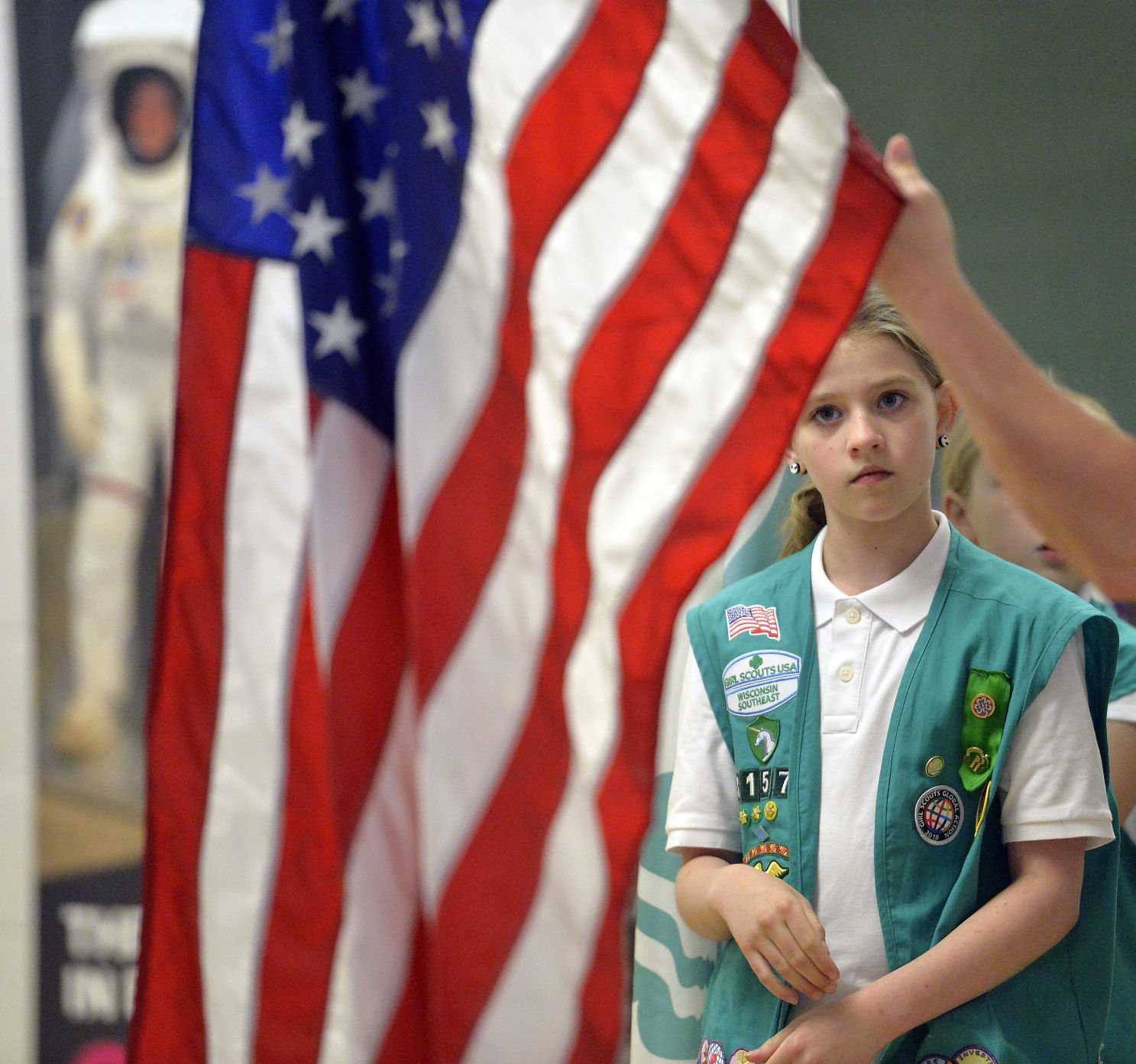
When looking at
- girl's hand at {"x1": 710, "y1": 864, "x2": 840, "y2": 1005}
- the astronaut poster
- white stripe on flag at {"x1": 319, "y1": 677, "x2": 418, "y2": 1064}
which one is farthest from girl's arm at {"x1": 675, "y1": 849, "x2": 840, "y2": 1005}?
the astronaut poster

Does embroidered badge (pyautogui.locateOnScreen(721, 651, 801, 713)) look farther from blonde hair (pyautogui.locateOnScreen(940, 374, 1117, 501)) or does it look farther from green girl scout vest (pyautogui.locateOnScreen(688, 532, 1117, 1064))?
blonde hair (pyautogui.locateOnScreen(940, 374, 1117, 501))

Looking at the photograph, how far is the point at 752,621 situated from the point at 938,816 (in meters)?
0.27

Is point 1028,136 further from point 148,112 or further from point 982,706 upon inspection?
point 982,706

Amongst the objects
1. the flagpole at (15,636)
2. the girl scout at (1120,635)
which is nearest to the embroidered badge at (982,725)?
the girl scout at (1120,635)

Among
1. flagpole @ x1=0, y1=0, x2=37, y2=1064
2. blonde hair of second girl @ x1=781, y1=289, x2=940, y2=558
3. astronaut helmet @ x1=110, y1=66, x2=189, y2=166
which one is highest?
astronaut helmet @ x1=110, y1=66, x2=189, y2=166

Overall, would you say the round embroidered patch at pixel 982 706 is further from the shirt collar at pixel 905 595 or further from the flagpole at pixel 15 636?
the flagpole at pixel 15 636

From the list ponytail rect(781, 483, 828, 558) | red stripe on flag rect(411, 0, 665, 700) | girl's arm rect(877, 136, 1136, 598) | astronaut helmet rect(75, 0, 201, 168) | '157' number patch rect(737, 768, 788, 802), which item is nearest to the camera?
girl's arm rect(877, 136, 1136, 598)

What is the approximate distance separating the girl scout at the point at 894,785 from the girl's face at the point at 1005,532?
1.66 feet

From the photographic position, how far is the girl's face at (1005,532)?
174 centimetres

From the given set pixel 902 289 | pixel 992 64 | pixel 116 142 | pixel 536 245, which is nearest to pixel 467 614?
pixel 536 245

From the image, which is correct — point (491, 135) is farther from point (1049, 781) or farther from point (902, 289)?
point (1049, 781)

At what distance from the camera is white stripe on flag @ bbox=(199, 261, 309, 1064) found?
999 millimetres

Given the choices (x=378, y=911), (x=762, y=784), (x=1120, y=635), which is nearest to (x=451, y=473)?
(x=378, y=911)

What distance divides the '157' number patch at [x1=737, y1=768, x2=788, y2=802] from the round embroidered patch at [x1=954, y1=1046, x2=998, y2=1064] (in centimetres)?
26
